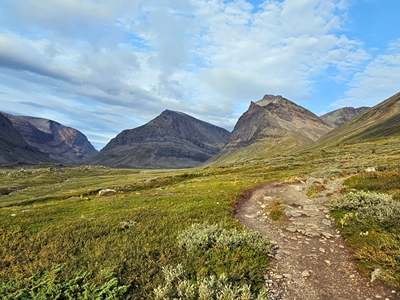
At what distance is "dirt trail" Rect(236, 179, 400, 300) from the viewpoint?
31.7 ft

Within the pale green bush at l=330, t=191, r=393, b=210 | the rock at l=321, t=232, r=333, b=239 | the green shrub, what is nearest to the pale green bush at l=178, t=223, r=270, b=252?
the rock at l=321, t=232, r=333, b=239

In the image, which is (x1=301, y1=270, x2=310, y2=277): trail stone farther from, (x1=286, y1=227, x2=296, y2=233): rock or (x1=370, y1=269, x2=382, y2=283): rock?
(x1=286, y1=227, x2=296, y2=233): rock

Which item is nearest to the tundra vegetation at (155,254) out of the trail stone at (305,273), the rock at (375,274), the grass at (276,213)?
the rock at (375,274)

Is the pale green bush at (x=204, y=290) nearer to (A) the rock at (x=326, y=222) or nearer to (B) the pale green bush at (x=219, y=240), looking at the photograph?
(B) the pale green bush at (x=219, y=240)

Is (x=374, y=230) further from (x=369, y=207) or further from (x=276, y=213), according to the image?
(x=276, y=213)

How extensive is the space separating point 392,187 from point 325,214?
343 inches

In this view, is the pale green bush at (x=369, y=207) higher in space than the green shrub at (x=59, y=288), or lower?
higher

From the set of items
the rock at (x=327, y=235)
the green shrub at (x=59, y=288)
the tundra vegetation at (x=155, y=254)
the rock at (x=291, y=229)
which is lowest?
the green shrub at (x=59, y=288)

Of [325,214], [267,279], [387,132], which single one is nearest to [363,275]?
[267,279]

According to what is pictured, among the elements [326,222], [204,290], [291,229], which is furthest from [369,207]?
[204,290]

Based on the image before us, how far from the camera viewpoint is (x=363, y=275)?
10.5 metres

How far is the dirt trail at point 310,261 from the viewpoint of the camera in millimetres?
9648

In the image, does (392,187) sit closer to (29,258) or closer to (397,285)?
(397,285)

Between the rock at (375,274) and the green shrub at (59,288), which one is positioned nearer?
the green shrub at (59,288)
